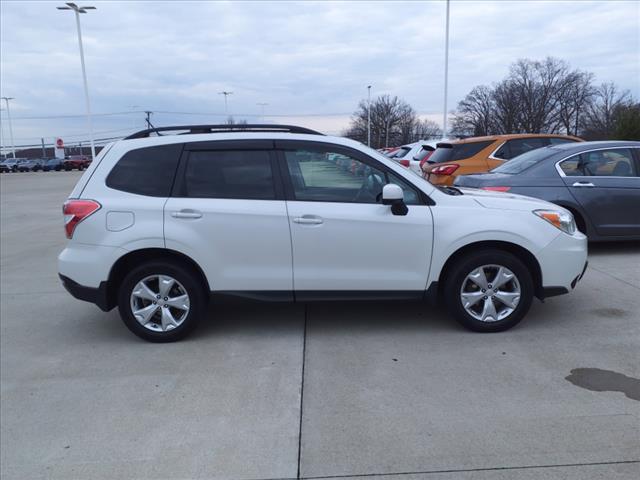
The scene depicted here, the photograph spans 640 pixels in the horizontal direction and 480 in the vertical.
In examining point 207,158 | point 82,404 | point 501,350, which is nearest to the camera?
point 82,404

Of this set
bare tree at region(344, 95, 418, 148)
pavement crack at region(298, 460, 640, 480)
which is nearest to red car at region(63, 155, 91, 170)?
bare tree at region(344, 95, 418, 148)

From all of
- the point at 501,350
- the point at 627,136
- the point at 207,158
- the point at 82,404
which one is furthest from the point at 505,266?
the point at 627,136

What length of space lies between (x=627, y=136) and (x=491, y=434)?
1303 inches

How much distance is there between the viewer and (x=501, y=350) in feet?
13.9

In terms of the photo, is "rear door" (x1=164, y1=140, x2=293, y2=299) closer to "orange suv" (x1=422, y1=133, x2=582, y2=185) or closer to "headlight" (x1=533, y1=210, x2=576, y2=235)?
"headlight" (x1=533, y1=210, x2=576, y2=235)

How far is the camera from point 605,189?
6945 mm

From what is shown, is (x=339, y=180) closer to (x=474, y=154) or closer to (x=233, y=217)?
(x=233, y=217)

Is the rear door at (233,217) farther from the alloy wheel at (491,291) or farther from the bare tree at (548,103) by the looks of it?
the bare tree at (548,103)

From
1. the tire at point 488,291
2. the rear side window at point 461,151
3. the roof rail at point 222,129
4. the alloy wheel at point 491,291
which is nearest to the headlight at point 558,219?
the tire at point 488,291

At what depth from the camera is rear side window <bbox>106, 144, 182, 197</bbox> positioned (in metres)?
4.51

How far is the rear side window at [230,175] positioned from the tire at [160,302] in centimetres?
69

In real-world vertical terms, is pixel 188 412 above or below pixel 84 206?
below

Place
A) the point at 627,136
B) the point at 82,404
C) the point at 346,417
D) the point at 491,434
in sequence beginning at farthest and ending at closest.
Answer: the point at 627,136 → the point at 82,404 → the point at 346,417 → the point at 491,434

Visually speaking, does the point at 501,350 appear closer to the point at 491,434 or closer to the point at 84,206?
the point at 491,434
